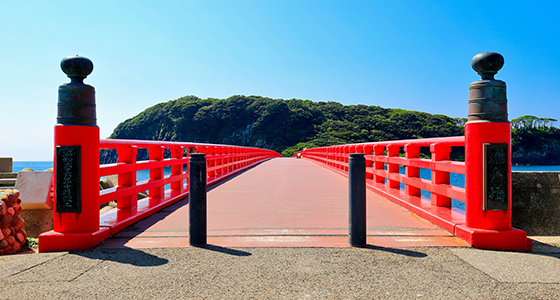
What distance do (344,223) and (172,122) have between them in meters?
169

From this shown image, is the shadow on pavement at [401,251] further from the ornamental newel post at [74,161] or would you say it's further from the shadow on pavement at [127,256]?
the ornamental newel post at [74,161]

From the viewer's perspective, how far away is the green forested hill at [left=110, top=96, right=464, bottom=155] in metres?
116

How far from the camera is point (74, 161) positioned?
374cm

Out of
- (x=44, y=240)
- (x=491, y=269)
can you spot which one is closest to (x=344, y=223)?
(x=491, y=269)

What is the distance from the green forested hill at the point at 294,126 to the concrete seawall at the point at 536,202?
92.5 meters

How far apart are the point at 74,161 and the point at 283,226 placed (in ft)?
8.52

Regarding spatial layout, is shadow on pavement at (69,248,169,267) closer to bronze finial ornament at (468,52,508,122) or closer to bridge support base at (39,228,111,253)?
bridge support base at (39,228,111,253)

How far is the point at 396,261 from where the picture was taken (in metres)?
3.27

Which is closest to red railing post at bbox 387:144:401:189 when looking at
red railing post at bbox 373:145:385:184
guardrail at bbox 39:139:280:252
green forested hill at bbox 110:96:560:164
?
red railing post at bbox 373:145:385:184

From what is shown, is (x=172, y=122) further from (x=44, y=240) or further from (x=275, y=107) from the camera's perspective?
(x=44, y=240)

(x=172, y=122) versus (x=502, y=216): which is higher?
(x=172, y=122)

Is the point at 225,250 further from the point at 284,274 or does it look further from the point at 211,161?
the point at 211,161

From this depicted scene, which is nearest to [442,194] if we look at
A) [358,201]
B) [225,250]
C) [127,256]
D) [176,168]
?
[358,201]

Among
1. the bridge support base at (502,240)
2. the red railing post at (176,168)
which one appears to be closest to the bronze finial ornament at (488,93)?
the bridge support base at (502,240)
